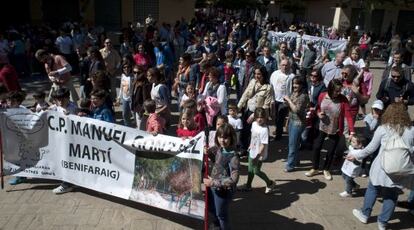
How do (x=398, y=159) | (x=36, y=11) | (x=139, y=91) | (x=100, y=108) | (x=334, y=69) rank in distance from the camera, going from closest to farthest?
(x=398, y=159), (x=100, y=108), (x=139, y=91), (x=334, y=69), (x=36, y=11)

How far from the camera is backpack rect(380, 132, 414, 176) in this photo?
4723 mm

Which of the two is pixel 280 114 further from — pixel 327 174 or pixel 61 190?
pixel 61 190

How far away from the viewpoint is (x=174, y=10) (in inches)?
936

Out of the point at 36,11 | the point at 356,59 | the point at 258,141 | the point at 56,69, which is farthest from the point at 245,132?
the point at 36,11

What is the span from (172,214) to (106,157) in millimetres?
1159

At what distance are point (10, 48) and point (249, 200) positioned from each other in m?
10.2

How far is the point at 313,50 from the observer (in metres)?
11.0

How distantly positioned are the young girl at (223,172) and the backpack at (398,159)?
71.2 inches

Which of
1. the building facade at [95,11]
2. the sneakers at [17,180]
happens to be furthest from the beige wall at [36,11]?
the sneakers at [17,180]

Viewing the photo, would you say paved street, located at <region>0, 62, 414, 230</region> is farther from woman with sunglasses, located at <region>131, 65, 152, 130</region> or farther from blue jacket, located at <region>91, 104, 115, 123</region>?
woman with sunglasses, located at <region>131, 65, 152, 130</region>

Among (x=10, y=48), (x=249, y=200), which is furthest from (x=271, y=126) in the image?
(x=10, y=48)

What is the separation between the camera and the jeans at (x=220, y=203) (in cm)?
454

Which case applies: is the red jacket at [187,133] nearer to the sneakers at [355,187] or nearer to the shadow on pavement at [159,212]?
the shadow on pavement at [159,212]

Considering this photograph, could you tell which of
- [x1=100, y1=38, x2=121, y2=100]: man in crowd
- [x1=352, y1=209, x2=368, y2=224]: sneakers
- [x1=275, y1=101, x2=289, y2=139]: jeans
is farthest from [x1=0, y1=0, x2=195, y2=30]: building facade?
[x1=352, y1=209, x2=368, y2=224]: sneakers
